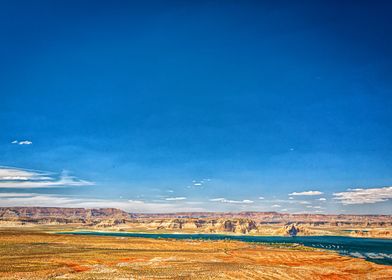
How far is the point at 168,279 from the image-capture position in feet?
163

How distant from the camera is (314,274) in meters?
59.6

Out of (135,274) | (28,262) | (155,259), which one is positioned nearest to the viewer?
(135,274)

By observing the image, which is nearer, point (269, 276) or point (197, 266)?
point (269, 276)

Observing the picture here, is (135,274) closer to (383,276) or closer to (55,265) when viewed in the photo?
(55,265)

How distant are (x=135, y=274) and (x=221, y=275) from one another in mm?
12630

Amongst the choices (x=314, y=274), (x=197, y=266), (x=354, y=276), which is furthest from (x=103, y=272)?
(x=354, y=276)

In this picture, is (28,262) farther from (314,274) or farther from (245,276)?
(314,274)

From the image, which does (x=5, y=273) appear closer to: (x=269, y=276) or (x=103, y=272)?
(x=103, y=272)

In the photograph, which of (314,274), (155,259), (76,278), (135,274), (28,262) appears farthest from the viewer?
(155,259)

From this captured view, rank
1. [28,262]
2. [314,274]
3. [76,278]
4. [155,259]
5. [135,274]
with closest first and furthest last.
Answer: [76,278], [135,274], [314,274], [28,262], [155,259]

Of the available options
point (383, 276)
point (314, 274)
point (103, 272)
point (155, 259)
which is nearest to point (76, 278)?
point (103, 272)

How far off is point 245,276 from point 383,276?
25360 mm

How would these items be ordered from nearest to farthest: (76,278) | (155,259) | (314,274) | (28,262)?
(76,278) → (314,274) → (28,262) → (155,259)

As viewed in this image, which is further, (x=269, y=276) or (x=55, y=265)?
(x=55, y=265)
